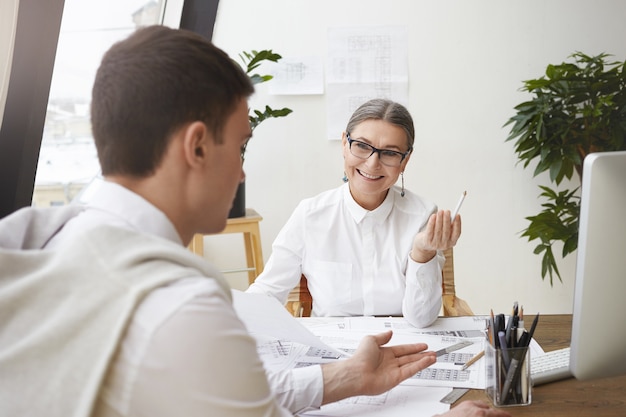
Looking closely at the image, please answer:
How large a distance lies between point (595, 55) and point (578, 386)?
3093 mm

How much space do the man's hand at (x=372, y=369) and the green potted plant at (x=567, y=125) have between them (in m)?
2.45

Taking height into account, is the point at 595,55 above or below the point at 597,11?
below

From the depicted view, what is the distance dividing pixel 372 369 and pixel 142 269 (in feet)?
2.14

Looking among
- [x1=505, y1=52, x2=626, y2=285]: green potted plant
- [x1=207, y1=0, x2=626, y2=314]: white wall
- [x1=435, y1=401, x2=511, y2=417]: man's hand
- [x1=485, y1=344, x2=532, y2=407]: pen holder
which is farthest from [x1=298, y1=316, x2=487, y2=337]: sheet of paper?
[x1=207, y1=0, x2=626, y2=314]: white wall

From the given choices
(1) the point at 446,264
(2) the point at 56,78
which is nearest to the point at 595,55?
(1) the point at 446,264

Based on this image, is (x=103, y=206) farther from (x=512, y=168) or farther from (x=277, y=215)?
(x=512, y=168)

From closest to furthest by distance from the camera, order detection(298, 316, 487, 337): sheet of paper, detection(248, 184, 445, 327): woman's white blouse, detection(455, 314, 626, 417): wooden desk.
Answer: detection(455, 314, 626, 417): wooden desk, detection(298, 316, 487, 337): sheet of paper, detection(248, 184, 445, 327): woman's white blouse

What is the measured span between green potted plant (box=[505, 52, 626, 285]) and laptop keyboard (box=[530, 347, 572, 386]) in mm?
2224

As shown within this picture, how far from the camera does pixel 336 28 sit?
3.97 m

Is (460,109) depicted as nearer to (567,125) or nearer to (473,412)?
(567,125)

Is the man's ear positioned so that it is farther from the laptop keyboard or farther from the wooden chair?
the wooden chair

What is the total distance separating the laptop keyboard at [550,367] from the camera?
136 centimetres

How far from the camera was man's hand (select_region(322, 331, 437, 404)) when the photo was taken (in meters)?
1.25

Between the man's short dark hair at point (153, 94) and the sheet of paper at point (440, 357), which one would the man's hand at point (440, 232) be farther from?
the man's short dark hair at point (153, 94)
